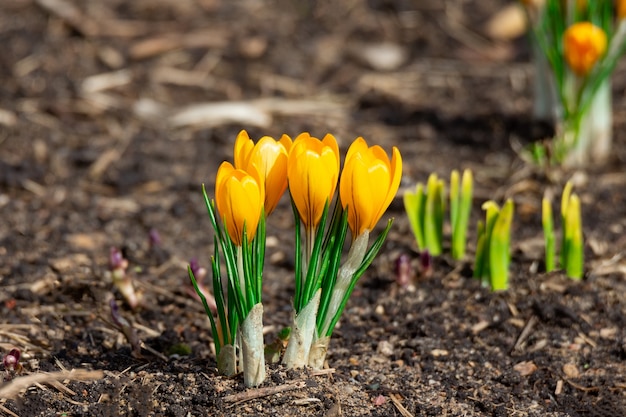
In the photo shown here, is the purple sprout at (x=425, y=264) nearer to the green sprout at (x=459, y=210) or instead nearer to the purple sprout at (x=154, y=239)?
the green sprout at (x=459, y=210)

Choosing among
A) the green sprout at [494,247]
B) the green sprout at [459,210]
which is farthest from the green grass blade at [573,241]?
the green sprout at [459,210]

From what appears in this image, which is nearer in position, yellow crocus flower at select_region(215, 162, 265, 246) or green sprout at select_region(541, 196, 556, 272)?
yellow crocus flower at select_region(215, 162, 265, 246)

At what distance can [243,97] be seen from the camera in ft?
13.8

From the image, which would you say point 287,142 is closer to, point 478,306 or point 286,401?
point 286,401

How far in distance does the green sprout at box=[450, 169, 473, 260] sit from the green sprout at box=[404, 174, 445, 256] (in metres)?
0.03

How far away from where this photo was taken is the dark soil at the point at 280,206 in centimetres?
207

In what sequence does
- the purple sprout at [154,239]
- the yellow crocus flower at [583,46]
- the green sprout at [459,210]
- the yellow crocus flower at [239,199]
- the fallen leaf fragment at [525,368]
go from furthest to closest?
1. the yellow crocus flower at [583,46]
2. the purple sprout at [154,239]
3. the green sprout at [459,210]
4. the fallen leaf fragment at [525,368]
5. the yellow crocus flower at [239,199]

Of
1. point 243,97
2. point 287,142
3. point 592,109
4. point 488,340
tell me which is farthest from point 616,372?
point 243,97

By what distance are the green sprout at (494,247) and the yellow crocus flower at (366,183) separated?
0.68 metres

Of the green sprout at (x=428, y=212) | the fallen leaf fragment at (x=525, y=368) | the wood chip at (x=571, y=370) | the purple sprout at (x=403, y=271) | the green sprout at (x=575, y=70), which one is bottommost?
the wood chip at (x=571, y=370)

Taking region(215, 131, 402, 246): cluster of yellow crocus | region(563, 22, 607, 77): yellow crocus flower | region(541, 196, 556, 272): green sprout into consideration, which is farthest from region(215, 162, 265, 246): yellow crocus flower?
region(563, 22, 607, 77): yellow crocus flower

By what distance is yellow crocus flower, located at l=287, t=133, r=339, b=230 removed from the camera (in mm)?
1700

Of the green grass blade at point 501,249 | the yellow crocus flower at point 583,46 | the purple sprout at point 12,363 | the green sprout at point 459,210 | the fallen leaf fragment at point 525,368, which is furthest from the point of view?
the yellow crocus flower at point 583,46

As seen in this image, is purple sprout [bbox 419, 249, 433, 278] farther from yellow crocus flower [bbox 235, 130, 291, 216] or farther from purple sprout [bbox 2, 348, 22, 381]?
purple sprout [bbox 2, 348, 22, 381]
